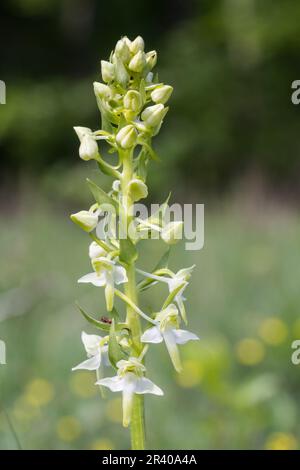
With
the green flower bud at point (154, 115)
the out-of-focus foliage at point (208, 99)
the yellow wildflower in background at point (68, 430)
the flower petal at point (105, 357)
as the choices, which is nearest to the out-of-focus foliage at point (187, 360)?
the yellow wildflower in background at point (68, 430)

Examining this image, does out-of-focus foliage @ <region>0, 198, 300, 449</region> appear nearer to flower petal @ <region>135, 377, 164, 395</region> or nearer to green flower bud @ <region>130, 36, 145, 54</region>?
flower petal @ <region>135, 377, 164, 395</region>

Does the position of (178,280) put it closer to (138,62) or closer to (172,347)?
(172,347)

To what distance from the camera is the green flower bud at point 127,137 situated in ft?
3.79

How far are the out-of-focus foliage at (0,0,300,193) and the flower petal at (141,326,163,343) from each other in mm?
9303

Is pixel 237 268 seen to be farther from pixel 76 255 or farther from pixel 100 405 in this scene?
pixel 100 405

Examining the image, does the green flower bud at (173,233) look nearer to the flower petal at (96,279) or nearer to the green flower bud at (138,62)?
the flower petal at (96,279)

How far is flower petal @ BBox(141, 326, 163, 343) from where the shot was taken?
1.14m

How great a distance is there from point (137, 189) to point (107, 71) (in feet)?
0.76

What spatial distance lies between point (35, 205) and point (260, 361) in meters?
4.81

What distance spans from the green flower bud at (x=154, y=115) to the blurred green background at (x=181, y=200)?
13cm

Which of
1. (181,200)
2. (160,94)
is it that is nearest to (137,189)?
(160,94)

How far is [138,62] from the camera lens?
1.20 m
